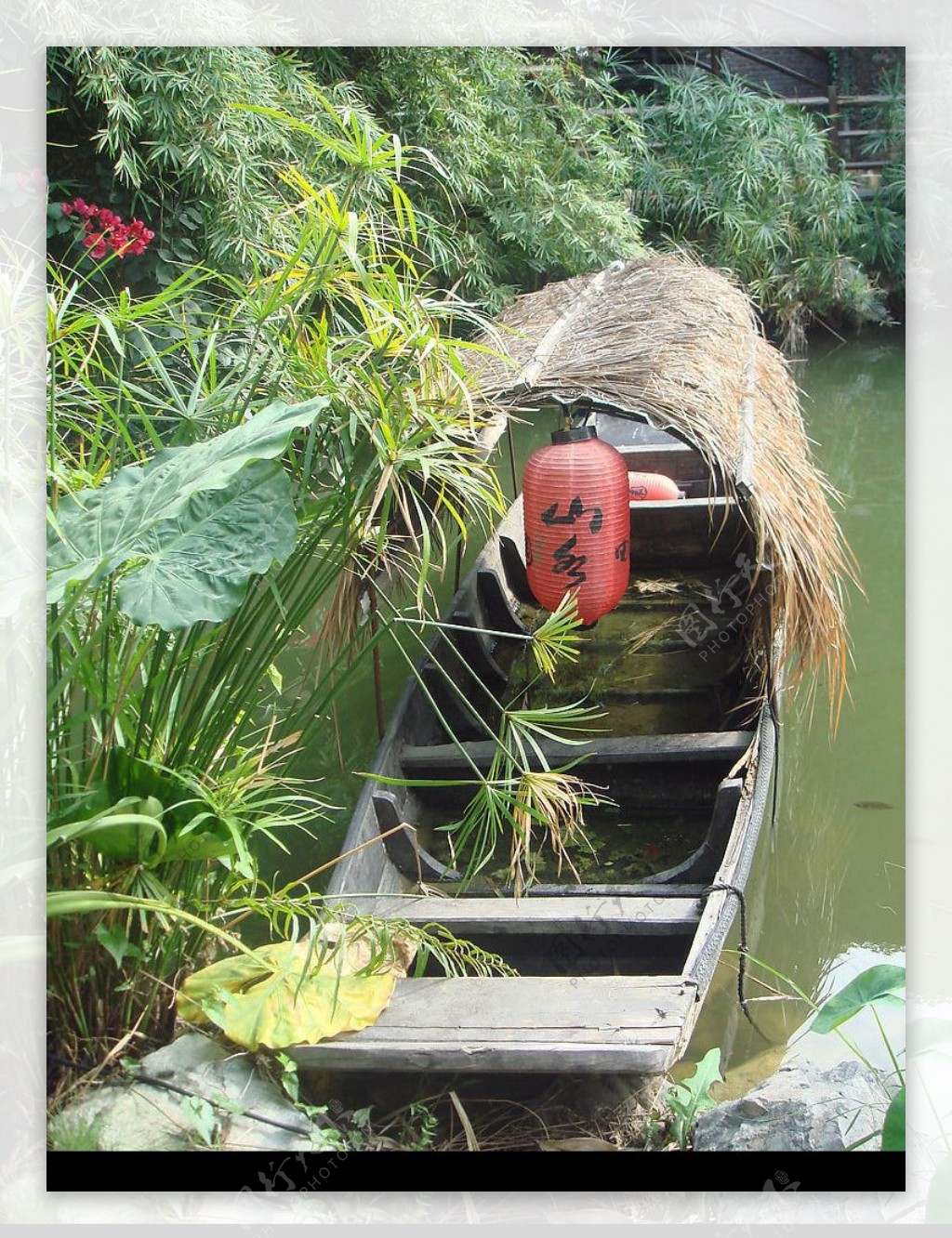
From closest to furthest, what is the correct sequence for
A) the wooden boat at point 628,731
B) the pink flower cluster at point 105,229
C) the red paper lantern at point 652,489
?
the wooden boat at point 628,731, the pink flower cluster at point 105,229, the red paper lantern at point 652,489

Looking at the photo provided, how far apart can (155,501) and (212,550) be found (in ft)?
0.27

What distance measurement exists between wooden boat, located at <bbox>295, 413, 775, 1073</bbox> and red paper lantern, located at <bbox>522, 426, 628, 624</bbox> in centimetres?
21

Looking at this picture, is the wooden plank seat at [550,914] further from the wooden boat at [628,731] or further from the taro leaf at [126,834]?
the taro leaf at [126,834]

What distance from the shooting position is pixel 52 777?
1447 mm

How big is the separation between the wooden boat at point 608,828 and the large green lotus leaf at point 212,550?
0.29 meters

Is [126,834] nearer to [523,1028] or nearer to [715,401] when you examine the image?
[523,1028]

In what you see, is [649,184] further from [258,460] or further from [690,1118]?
[690,1118]

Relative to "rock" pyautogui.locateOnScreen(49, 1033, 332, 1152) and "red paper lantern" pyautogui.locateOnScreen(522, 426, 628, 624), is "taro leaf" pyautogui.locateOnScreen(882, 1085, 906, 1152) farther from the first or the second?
"red paper lantern" pyautogui.locateOnScreen(522, 426, 628, 624)

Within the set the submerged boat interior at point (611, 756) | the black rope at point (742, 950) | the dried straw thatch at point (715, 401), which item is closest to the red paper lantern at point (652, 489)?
the submerged boat interior at point (611, 756)

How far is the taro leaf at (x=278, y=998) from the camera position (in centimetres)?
151

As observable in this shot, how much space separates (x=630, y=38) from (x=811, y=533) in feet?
3.09

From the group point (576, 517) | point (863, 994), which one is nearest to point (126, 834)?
point (863, 994)

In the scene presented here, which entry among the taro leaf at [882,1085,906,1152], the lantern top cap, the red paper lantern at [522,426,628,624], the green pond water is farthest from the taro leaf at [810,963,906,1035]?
the lantern top cap

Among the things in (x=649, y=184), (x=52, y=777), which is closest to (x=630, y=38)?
(x=52, y=777)
